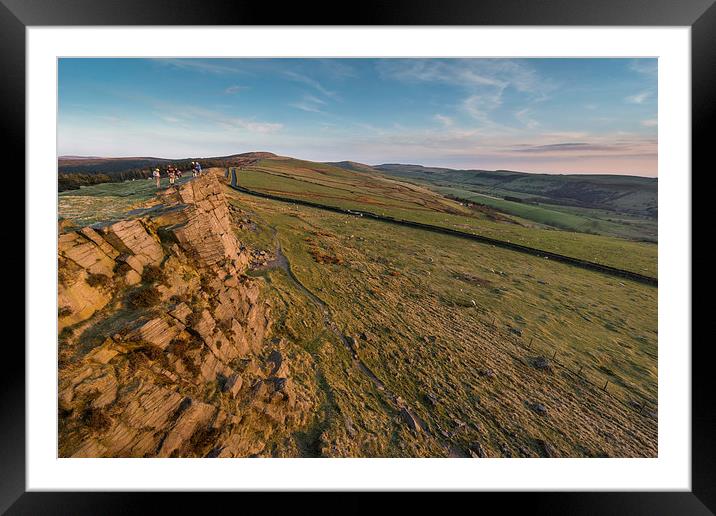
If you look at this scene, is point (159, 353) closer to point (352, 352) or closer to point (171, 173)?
point (352, 352)

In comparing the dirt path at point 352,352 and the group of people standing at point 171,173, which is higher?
the group of people standing at point 171,173

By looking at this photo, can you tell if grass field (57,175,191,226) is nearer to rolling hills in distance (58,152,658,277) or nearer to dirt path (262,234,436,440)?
rolling hills in distance (58,152,658,277)

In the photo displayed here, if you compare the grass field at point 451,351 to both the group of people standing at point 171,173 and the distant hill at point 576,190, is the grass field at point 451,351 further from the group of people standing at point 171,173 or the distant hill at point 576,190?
the distant hill at point 576,190

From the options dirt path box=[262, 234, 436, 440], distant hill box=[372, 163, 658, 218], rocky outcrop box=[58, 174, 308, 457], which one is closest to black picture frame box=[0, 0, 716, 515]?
rocky outcrop box=[58, 174, 308, 457]

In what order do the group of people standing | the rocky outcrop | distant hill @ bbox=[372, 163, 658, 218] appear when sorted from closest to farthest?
the rocky outcrop → the group of people standing → distant hill @ bbox=[372, 163, 658, 218]
